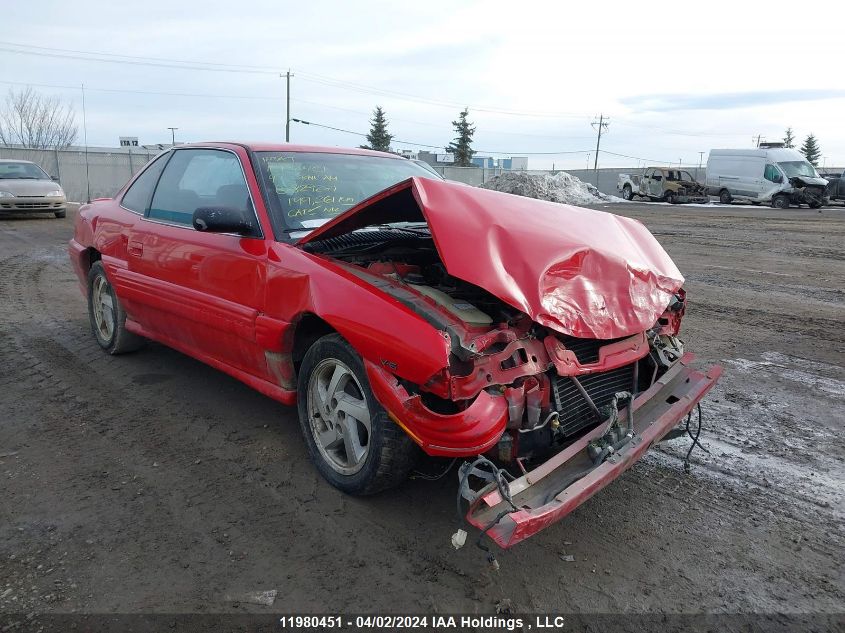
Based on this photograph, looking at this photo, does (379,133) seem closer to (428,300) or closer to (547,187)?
(547,187)

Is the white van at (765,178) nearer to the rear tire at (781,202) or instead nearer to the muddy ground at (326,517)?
the rear tire at (781,202)

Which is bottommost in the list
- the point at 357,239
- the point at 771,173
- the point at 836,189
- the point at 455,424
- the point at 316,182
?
the point at 455,424

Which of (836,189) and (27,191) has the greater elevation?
(836,189)

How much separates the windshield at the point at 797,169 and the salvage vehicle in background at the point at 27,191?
26.2 m

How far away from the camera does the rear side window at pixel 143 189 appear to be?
15.7ft

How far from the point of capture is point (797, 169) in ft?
87.0

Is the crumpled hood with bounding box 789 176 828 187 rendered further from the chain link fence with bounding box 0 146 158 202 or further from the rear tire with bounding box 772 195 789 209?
the chain link fence with bounding box 0 146 158 202

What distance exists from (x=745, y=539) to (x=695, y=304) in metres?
5.02

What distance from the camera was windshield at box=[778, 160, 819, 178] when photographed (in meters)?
26.2

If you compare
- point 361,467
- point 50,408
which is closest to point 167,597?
point 361,467

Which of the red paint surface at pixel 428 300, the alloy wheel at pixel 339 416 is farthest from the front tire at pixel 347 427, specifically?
the red paint surface at pixel 428 300

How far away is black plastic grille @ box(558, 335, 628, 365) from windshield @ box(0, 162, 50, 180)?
17.2 metres

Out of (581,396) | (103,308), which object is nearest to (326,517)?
(581,396)

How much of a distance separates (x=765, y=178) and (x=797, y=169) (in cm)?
119
